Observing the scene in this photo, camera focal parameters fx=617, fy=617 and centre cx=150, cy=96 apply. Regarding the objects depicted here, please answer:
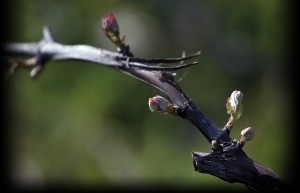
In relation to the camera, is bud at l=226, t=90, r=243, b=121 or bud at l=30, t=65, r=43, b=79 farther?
bud at l=30, t=65, r=43, b=79

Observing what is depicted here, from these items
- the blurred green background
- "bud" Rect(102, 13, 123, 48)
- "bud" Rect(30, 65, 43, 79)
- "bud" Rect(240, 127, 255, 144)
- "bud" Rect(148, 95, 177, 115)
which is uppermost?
the blurred green background

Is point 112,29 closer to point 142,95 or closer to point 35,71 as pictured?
point 35,71

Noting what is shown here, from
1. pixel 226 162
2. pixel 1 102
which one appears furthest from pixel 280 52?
pixel 226 162

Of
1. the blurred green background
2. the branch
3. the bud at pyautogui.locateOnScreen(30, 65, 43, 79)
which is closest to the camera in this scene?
the branch

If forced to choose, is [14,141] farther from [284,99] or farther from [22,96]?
[284,99]

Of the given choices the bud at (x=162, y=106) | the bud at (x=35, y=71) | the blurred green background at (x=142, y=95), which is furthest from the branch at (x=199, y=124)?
the blurred green background at (x=142, y=95)

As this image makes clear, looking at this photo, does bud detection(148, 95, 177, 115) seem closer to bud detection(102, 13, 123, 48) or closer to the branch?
the branch

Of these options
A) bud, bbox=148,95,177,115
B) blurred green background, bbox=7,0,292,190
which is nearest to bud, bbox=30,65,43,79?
bud, bbox=148,95,177,115

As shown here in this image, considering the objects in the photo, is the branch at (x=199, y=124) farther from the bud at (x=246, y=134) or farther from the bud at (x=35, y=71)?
the bud at (x=35, y=71)
